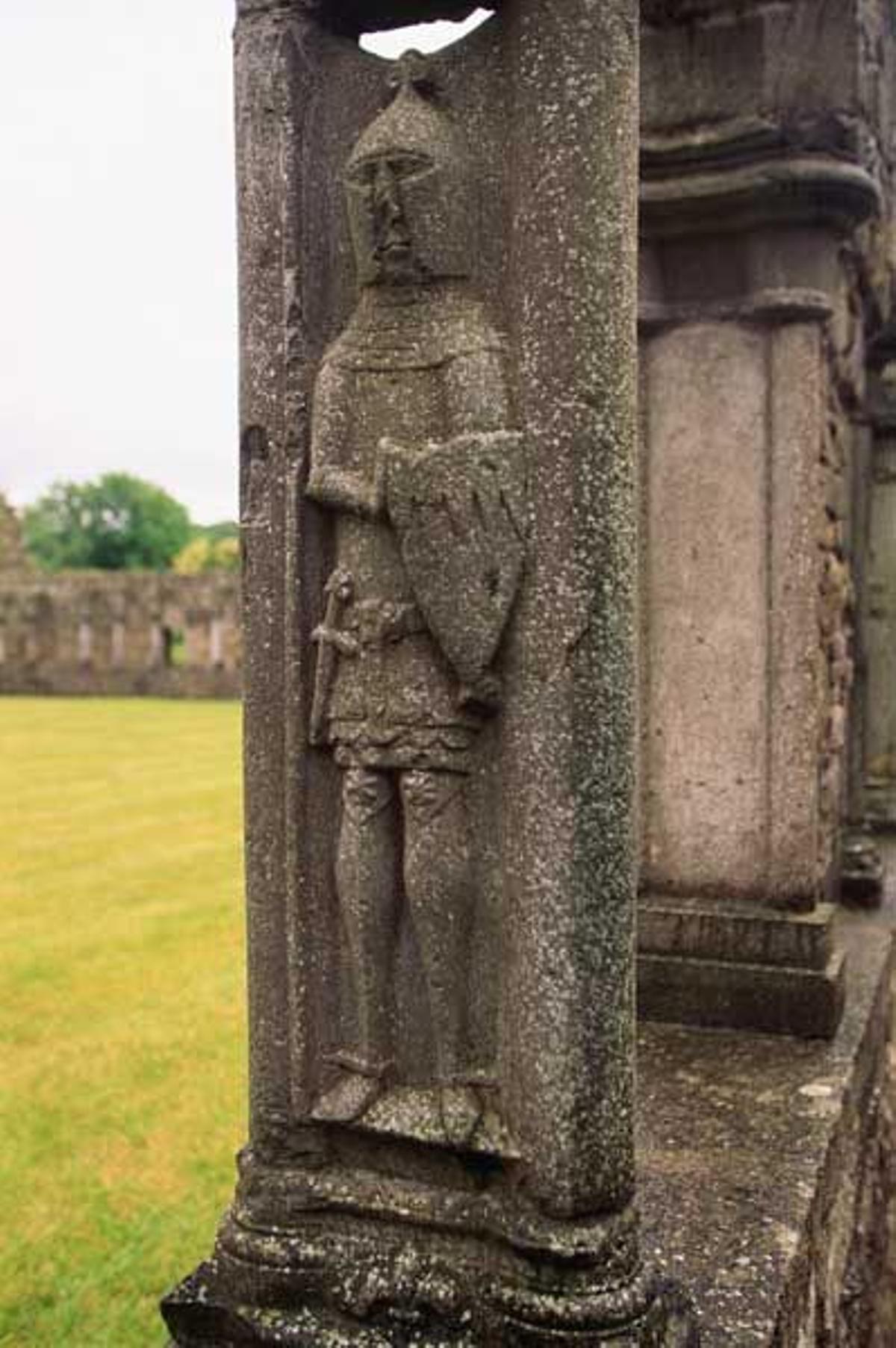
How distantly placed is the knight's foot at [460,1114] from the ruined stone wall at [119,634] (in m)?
27.8

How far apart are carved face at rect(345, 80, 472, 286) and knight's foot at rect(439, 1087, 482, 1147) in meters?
1.46

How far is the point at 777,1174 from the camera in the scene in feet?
10.1

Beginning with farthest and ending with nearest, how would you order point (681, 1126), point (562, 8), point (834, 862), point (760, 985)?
point (834, 862) < point (760, 985) < point (681, 1126) < point (562, 8)

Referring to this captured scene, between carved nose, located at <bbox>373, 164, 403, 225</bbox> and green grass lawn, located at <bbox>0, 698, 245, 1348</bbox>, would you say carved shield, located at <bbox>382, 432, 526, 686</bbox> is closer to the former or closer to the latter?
carved nose, located at <bbox>373, 164, 403, 225</bbox>

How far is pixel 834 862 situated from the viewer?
5.13 m

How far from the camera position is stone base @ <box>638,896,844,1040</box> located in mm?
4070

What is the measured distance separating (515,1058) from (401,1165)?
331mm

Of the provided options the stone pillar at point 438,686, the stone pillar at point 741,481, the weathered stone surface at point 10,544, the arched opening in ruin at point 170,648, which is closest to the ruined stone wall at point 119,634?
the arched opening in ruin at point 170,648

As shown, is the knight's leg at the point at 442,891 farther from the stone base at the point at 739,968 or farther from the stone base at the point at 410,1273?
the stone base at the point at 739,968

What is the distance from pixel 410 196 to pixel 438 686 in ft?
2.79

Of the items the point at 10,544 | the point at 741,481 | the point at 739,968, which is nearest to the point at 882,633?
the point at 741,481

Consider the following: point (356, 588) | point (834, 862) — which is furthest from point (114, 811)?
point (356, 588)

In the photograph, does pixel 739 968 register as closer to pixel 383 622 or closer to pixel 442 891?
pixel 442 891

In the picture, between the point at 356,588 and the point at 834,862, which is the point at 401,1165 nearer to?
the point at 356,588
